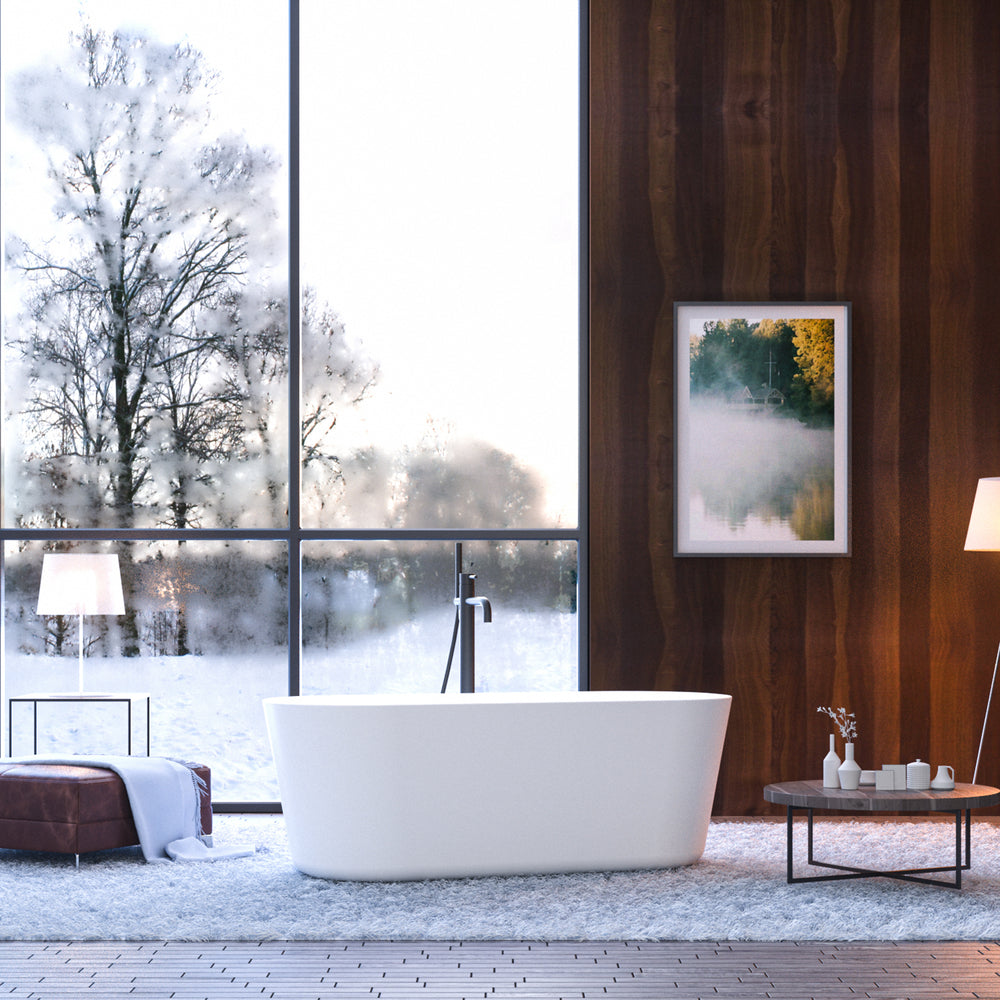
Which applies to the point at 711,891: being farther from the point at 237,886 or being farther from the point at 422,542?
the point at 422,542

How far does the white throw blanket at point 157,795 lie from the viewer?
431cm

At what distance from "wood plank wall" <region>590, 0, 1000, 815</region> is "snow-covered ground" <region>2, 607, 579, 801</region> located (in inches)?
12.1

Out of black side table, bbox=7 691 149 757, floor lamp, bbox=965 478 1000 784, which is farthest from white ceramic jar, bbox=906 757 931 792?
black side table, bbox=7 691 149 757

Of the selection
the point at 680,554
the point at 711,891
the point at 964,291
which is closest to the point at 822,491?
the point at 680,554

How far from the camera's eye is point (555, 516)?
17.6ft

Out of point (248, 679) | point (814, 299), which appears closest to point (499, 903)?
point (248, 679)

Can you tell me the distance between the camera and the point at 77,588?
5016mm

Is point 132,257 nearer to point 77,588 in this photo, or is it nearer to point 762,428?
point 77,588

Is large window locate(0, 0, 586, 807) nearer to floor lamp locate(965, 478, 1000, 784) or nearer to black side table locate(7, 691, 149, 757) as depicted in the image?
black side table locate(7, 691, 149, 757)

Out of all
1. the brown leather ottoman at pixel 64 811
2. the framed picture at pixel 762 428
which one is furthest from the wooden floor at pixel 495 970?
the framed picture at pixel 762 428

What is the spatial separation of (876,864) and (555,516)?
1886 millimetres

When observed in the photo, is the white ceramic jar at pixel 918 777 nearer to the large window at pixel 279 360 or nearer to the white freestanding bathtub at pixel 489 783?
the white freestanding bathtub at pixel 489 783

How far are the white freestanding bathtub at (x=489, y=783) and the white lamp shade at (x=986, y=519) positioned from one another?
1349 millimetres

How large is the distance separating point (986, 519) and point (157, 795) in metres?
3.13
